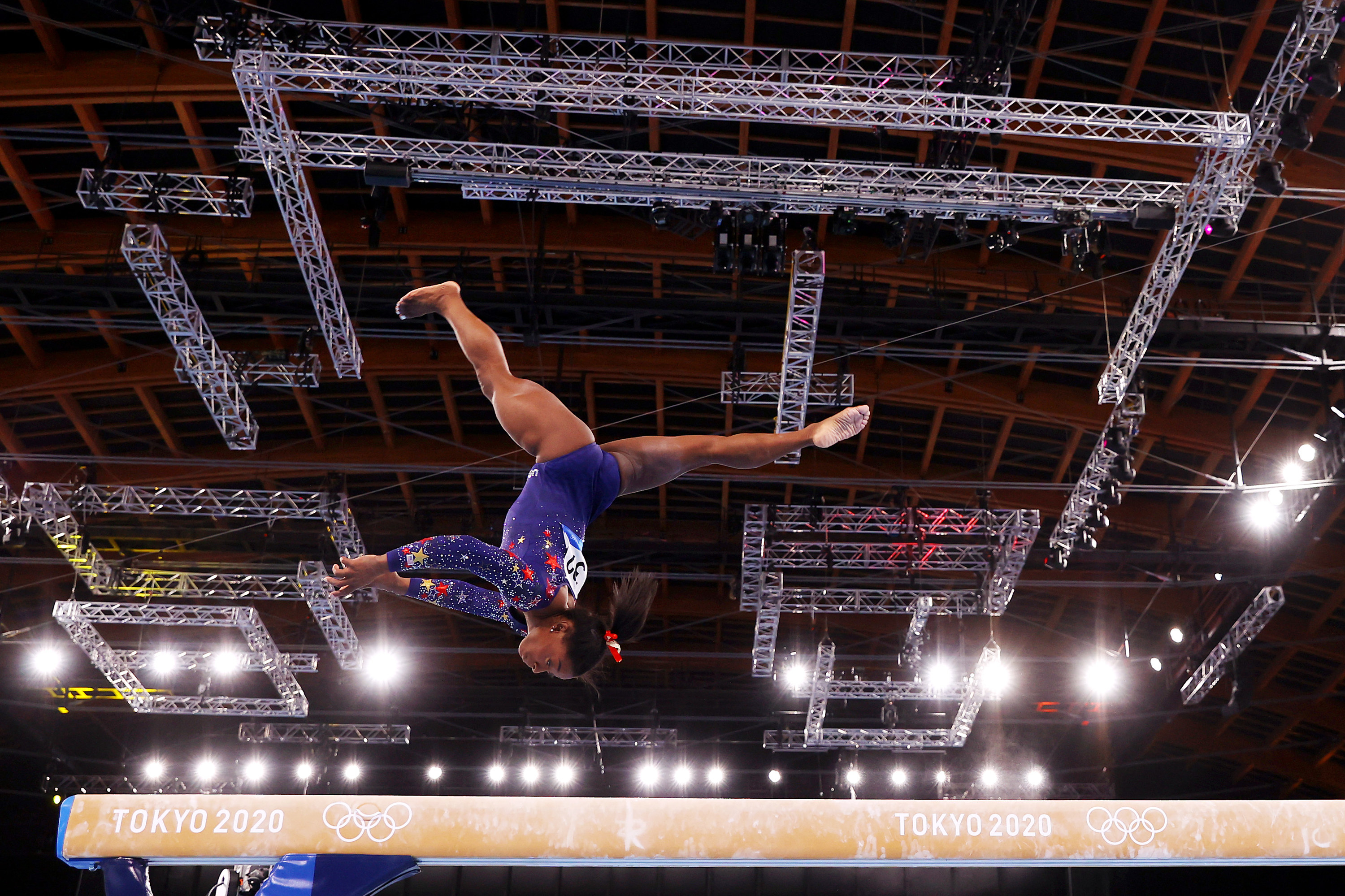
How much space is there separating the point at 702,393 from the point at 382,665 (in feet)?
22.3

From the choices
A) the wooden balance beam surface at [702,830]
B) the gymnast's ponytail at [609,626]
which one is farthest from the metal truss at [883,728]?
the wooden balance beam surface at [702,830]

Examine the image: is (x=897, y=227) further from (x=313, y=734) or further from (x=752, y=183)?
(x=313, y=734)

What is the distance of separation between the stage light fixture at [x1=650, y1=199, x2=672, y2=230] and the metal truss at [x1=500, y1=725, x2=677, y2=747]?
42.0ft

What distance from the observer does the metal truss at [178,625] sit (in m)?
16.3

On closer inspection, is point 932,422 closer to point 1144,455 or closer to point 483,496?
point 1144,455

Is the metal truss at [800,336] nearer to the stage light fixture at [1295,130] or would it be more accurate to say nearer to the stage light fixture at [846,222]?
the stage light fixture at [846,222]

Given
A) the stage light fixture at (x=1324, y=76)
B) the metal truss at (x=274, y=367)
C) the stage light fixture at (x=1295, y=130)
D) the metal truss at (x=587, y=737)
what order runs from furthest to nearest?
1. the metal truss at (x=587, y=737)
2. the metal truss at (x=274, y=367)
3. the stage light fixture at (x=1295, y=130)
4. the stage light fixture at (x=1324, y=76)

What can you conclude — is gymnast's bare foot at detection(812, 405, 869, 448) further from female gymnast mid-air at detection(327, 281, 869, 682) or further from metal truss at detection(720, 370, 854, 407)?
metal truss at detection(720, 370, 854, 407)

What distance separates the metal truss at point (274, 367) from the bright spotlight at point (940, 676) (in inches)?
424

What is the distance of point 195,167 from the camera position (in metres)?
12.4

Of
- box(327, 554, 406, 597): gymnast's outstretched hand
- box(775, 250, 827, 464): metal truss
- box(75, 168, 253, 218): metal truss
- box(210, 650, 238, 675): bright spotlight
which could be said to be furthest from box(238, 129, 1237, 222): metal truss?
box(210, 650, 238, 675): bright spotlight

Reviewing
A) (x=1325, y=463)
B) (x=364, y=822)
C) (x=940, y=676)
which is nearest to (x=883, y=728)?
(x=940, y=676)

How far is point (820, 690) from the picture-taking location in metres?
18.3

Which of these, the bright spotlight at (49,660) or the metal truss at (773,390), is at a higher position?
the metal truss at (773,390)
